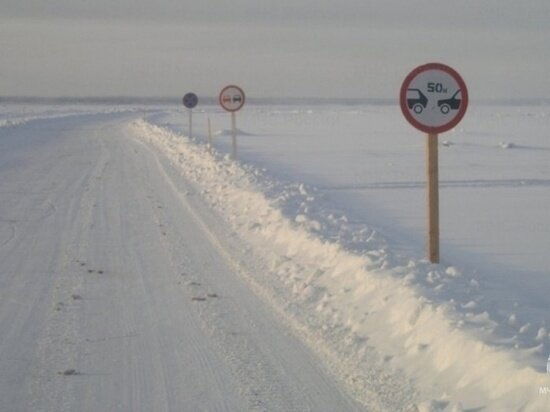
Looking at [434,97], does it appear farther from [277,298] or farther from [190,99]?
[190,99]

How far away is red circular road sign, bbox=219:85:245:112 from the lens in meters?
24.1

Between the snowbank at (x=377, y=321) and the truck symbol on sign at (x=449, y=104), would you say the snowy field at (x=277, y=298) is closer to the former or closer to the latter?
the snowbank at (x=377, y=321)

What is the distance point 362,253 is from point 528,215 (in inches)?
238

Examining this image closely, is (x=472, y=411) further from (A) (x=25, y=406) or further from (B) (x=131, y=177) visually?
(B) (x=131, y=177)

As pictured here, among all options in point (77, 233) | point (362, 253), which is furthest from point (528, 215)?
point (77, 233)

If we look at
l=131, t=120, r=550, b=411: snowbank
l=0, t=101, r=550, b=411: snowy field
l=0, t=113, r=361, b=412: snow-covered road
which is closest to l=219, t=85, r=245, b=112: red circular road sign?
l=0, t=101, r=550, b=411: snowy field

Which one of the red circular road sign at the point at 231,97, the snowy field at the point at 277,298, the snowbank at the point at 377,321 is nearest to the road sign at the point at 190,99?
the red circular road sign at the point at 231,97

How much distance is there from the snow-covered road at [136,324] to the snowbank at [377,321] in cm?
31

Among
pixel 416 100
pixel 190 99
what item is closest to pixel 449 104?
pixel 416 100

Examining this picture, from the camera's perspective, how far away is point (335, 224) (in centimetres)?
1302

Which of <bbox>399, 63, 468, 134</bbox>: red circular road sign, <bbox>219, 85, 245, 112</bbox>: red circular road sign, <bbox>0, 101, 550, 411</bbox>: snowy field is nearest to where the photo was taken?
<bbox>0, 101, 550, 411</bbox>: snowy field

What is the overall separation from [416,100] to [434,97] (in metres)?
0.20

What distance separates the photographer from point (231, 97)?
2412cm

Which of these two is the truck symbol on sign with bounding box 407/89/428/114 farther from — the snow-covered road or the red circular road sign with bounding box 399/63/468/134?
the snow-covered road
